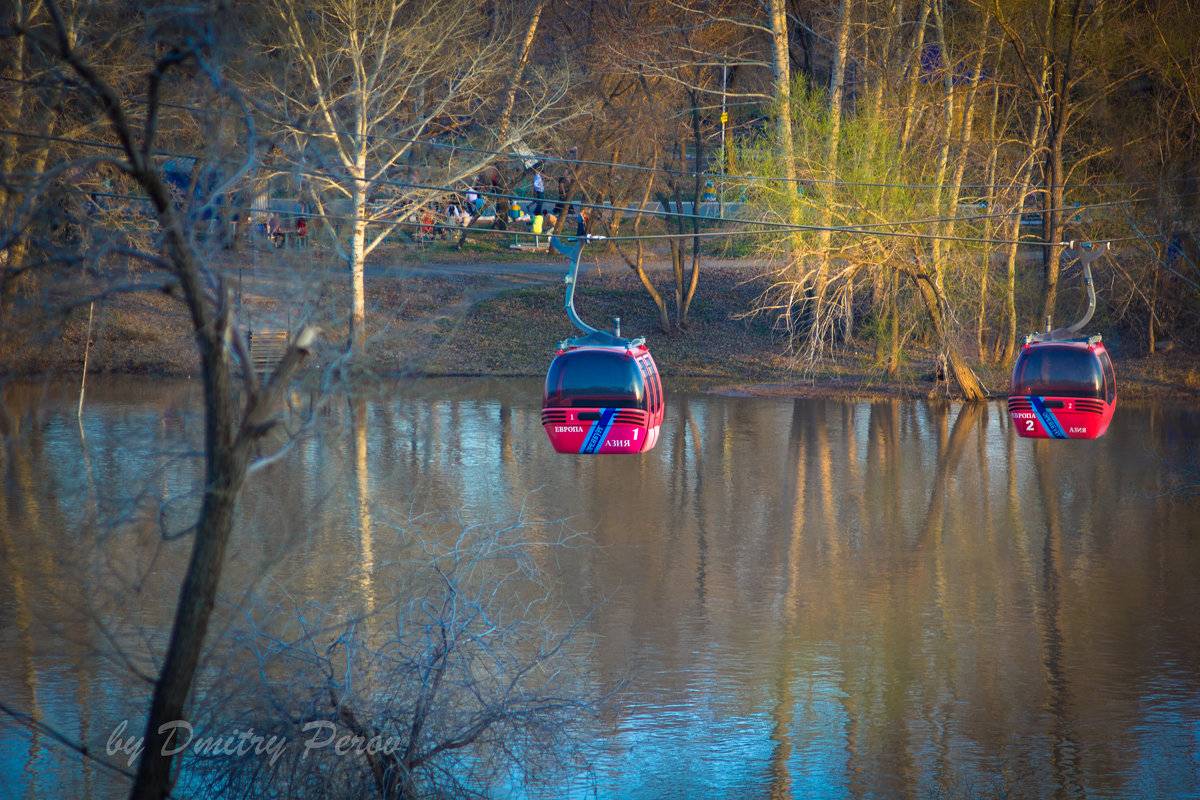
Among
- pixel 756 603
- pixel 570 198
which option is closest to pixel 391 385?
pixel 756 603

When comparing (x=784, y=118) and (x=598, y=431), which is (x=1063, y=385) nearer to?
(x=598, y=431)

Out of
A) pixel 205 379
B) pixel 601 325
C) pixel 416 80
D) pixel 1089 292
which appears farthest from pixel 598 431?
pixel 601 325

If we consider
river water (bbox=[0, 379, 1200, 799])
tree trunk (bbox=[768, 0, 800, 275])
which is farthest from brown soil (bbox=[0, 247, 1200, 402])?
river water (bbox=[0, 379, 1200, 799])

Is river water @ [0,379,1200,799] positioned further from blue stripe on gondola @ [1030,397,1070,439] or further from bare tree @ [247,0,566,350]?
bare tree @ [247,0,566,350]

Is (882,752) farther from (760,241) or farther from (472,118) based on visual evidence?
(472,118)

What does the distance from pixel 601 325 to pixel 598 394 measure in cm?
2427

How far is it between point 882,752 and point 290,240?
7147 millimetres

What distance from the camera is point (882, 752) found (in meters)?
10.9

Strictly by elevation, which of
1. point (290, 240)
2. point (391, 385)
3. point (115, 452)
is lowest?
point (115, 452)

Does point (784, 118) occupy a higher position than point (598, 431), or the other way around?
point (784, 118)

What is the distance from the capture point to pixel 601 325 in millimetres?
40094

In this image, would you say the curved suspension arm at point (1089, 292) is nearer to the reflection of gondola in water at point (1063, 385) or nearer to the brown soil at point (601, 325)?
the reflection of gondola in water at point (1063, 385)

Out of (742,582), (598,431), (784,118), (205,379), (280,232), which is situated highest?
(784,118)

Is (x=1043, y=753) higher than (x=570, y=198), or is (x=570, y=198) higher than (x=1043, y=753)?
(x=570, y=198)
